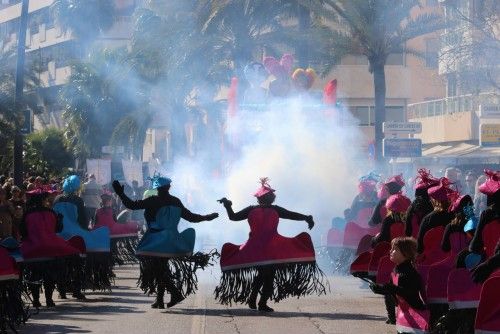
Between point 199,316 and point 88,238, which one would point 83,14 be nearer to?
point 88,238

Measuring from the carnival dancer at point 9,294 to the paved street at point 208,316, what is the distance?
0.93m

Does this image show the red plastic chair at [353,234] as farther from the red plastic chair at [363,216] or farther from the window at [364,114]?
the window at [364,114]

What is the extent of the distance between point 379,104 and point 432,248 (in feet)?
85.7

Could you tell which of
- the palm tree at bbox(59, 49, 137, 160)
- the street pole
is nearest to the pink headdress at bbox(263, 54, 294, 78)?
the street pole

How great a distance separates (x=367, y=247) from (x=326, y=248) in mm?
5172

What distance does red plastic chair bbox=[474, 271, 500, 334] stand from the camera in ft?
31.9

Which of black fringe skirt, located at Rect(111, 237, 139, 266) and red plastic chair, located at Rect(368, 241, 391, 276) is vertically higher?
red plastic chair, located at Rect(368, 241, 391, 276)

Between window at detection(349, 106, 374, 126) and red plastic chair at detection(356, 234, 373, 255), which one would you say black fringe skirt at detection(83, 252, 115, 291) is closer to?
red plastic chair at detection(356, 234, 373, 255)

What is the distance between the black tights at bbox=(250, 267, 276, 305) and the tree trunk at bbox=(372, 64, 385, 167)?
2192 centimetres

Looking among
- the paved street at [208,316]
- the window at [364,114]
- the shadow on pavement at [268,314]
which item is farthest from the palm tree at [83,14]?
the shadow on pavement at [268,314]

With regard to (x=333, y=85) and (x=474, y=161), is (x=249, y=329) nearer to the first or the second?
(x=333, y=85)

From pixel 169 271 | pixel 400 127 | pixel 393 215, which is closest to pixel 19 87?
pixel 400 127

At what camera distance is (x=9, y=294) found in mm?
13297

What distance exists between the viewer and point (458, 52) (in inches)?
1369
